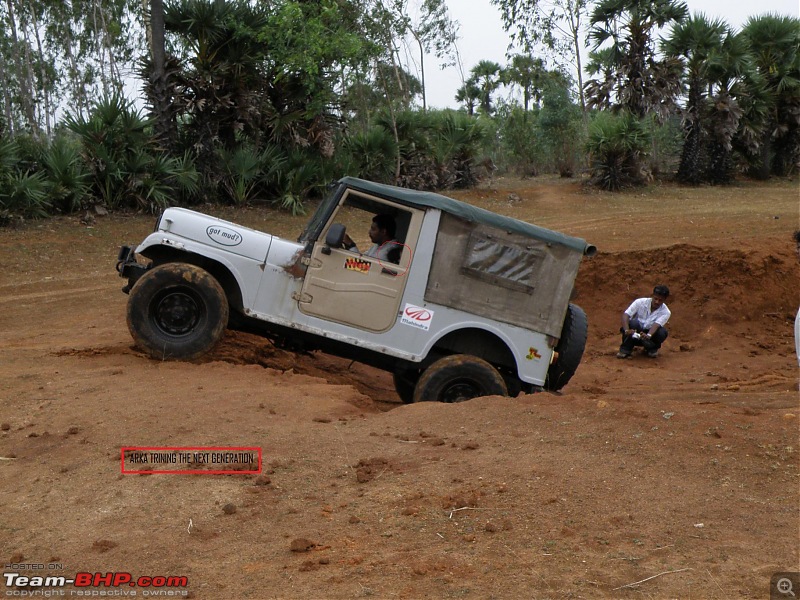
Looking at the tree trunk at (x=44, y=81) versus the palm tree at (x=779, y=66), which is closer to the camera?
the palm tree at (x=779, y=66)

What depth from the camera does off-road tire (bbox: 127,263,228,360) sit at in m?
8.10

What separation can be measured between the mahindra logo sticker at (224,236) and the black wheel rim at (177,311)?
55cm

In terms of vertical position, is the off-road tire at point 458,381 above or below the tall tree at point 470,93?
below

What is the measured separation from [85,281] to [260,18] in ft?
24.2

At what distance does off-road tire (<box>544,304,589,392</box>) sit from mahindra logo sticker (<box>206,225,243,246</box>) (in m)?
3.32

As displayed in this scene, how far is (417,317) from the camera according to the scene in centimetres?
816

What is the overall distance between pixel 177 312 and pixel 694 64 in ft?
69.4

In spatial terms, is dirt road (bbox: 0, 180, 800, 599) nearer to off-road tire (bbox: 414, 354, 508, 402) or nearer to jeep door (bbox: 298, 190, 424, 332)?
off-road tire (bbox: 414, 354, 508, 402)

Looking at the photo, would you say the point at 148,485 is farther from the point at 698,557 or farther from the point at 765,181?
the point at 765,181

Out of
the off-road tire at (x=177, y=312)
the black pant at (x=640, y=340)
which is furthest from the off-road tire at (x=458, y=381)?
the black pant at (x=640, y=340)

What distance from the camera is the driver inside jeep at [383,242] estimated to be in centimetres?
821

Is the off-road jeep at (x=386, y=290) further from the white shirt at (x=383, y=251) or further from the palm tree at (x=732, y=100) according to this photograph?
the palm tree at (x=732, y=100)

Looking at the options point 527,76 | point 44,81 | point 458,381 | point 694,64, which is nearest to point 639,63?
point 694,64

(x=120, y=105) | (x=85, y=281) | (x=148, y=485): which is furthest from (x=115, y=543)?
(x=120, y=105)
